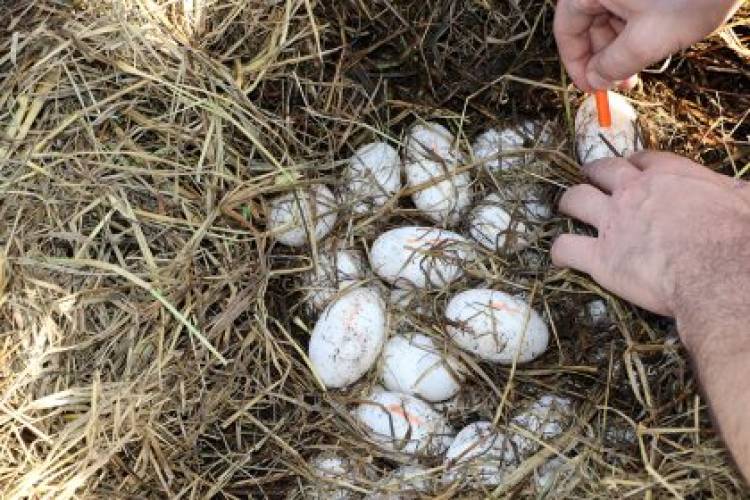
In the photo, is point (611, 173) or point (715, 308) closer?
point (715, 308)

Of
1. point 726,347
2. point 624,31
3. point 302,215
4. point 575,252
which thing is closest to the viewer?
point 726,347

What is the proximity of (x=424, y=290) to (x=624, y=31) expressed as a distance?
61 centimetres

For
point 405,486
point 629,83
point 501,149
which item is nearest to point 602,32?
point 629,83

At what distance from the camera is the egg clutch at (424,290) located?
183cm

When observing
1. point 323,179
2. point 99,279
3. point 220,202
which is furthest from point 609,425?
point 99,279

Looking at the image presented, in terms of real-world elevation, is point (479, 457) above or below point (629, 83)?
below

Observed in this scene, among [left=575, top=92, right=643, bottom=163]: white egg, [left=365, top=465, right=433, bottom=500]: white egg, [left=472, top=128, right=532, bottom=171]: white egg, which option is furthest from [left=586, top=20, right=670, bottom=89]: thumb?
[left=365, top=465, right=433, bottom=500]: white egg

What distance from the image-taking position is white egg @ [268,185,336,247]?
198cm

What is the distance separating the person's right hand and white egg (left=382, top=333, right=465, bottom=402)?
60 centimetres

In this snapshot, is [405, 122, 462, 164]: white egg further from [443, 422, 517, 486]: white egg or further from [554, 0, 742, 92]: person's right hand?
[443, 422, 517, 486]: white egg

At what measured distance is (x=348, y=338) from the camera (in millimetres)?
1835

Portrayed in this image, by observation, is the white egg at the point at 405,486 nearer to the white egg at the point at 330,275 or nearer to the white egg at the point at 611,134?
the white egg at the point at 330,275

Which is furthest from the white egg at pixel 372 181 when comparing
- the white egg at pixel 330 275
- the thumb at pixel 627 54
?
the thumb at pixel 627 54

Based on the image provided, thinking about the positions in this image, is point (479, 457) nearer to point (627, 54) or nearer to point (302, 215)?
point (302, 215)
